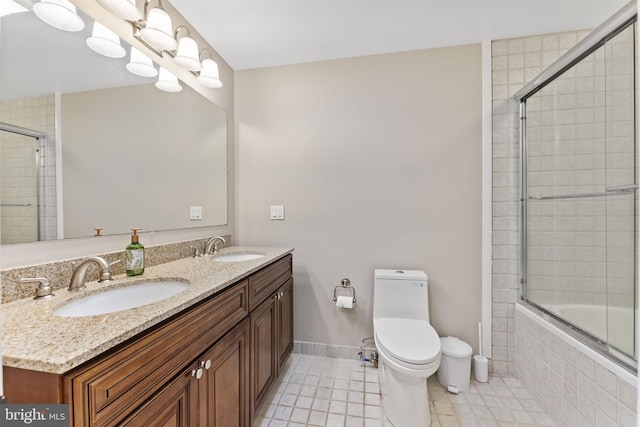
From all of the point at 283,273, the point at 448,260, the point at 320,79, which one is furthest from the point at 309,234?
the point at 320,79

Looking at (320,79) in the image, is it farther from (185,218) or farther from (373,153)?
(185,218)

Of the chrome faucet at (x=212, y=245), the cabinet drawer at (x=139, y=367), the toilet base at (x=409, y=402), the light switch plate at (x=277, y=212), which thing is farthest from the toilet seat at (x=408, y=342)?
the chrome faucet at (x=212, y=245)

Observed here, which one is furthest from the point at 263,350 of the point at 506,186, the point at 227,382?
the point at 506,186

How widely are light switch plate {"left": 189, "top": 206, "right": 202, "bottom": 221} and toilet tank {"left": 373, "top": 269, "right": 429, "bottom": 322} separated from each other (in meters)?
1.27

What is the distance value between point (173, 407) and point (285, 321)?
40.3 inches

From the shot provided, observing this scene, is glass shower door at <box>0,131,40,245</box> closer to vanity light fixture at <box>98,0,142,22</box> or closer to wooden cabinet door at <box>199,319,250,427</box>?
vanity light fixture at <box>98,0,142,22</box>

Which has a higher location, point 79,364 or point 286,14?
point 286,14

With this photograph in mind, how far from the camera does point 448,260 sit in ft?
6.36

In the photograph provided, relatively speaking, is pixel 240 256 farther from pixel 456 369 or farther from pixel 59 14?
pixel 456 369

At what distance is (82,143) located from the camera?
112cm

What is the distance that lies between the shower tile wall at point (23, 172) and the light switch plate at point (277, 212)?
4.27ft

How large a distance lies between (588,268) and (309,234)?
1.76 metres

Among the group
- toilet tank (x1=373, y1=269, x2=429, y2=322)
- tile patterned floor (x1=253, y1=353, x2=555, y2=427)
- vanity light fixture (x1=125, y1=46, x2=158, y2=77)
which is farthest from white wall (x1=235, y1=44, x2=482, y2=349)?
vanity light fixture (x1=125, y1=46, x2=158, y2=77)

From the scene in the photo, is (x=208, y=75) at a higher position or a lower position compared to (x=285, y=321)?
higher
